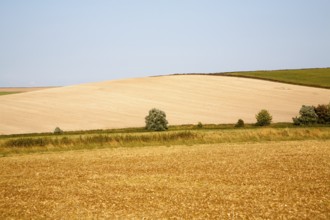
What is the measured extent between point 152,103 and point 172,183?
127ft

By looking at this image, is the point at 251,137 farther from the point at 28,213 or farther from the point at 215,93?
the point at 215,93

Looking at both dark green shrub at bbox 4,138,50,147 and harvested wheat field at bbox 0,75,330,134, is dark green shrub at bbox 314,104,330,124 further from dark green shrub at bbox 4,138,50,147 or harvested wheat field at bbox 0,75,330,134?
dark green shrub at bbox 4,138,50,147

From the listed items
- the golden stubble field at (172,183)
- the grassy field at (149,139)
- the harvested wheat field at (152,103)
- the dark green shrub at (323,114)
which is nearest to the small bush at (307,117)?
the dark green shrub at (323,114)

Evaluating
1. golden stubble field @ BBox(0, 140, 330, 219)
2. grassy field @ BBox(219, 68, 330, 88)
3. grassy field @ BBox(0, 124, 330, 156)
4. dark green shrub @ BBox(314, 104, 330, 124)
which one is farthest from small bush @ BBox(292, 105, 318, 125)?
grassy field @ BBox(219, 68, 330, 88)

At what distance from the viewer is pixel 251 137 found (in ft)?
98.3

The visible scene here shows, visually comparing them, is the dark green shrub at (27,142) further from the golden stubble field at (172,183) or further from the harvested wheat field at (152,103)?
the harvested wheat field at (152,103)

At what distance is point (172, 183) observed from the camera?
15984 mm

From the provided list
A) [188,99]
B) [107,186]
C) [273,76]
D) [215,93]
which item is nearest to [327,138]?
[107,186]

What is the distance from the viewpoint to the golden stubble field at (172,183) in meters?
12.1

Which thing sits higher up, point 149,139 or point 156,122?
point 156,122

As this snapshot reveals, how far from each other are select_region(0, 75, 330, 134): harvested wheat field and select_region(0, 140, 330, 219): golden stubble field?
1715 cm

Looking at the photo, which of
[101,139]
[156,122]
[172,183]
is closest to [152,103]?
A: [156,122]

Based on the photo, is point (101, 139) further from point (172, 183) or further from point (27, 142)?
point (172, 183)

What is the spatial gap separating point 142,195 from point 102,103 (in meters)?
40.9
